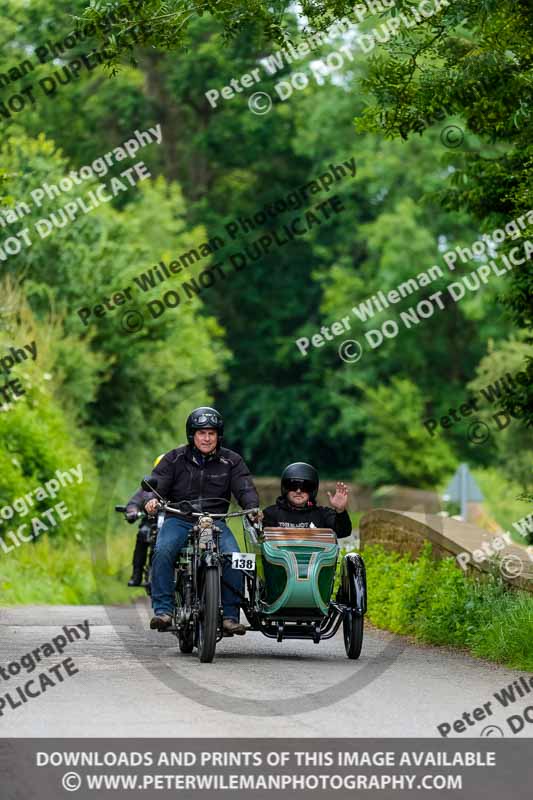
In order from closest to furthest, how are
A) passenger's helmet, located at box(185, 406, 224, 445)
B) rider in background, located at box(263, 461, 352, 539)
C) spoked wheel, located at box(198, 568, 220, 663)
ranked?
spoked wheel, located at box(198, 568, 220, 663) → passenger's helmet, located at box(185, 406, 224, 445) → rider in background, located at box(263, 461, 352, 539)

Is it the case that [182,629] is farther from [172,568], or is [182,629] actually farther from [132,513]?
[132,513]

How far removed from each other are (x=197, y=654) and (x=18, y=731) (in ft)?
14.0

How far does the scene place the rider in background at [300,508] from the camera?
42.9ft

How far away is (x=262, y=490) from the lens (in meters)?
50.5

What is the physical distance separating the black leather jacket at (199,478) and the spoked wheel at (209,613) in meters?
1.14

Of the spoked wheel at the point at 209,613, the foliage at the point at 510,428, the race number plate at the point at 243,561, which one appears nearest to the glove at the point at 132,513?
the race number plate at the point at 243,561

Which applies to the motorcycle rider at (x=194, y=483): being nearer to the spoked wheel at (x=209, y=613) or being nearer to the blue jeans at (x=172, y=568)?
the blue jeans at (x=172, y=568)

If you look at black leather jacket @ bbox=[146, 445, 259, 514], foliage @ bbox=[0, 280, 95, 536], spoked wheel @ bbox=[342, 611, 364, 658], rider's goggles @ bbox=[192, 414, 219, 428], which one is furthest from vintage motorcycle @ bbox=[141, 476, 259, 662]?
foliage @ bbox=[0, 280, 95, 536]

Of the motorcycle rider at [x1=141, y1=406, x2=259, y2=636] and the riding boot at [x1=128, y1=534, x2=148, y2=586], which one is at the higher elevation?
the motorcycle rider at [x1=141, y1=406, x2=259, y2=636]

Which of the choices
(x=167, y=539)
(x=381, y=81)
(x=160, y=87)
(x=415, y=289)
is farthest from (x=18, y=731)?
(x=160, y=87)

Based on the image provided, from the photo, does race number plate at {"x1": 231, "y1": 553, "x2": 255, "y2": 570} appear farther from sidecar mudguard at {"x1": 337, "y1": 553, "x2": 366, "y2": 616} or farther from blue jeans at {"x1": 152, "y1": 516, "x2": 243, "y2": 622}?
sidecar mudguard at {"x1": 337, "y1": 553, "x2": 366, "y2": 616}

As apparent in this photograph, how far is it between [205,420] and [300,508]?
3.49 feet

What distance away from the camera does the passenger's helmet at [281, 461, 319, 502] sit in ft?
42.9

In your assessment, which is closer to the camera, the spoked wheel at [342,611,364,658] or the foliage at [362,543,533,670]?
the spoked wheel at [342,611,364,658]
